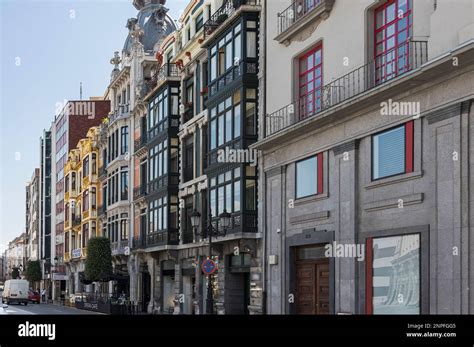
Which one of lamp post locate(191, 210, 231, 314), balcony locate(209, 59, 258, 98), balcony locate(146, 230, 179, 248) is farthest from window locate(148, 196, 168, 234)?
balcony locate(209, 59, 258, 98)

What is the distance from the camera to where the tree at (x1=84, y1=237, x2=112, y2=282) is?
2324 inches

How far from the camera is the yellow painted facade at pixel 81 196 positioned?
240ft

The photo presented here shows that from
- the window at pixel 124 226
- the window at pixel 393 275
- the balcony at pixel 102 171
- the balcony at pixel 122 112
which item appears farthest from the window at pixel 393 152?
the balcony at pixel 102 171

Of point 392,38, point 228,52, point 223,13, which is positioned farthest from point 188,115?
point 392,38

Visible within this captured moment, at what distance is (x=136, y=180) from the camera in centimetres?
5644

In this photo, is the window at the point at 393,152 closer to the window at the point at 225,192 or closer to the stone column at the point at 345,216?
the stone column at the point at 345,216

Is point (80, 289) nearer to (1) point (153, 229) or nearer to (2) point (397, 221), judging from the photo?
(1) point (153, 229)

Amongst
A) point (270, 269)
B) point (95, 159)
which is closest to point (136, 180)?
point (95, 159)

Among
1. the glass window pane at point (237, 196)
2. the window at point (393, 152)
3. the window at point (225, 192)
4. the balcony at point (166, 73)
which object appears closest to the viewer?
the window at point (393, 152)

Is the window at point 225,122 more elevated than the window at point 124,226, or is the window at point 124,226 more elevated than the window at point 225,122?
the window at point 225,122

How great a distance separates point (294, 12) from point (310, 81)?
285 centimetres

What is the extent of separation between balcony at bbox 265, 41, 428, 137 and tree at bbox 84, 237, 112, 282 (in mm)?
31534

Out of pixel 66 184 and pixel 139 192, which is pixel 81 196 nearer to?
pixel 66 184

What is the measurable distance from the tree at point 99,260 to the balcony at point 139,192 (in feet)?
20.2
